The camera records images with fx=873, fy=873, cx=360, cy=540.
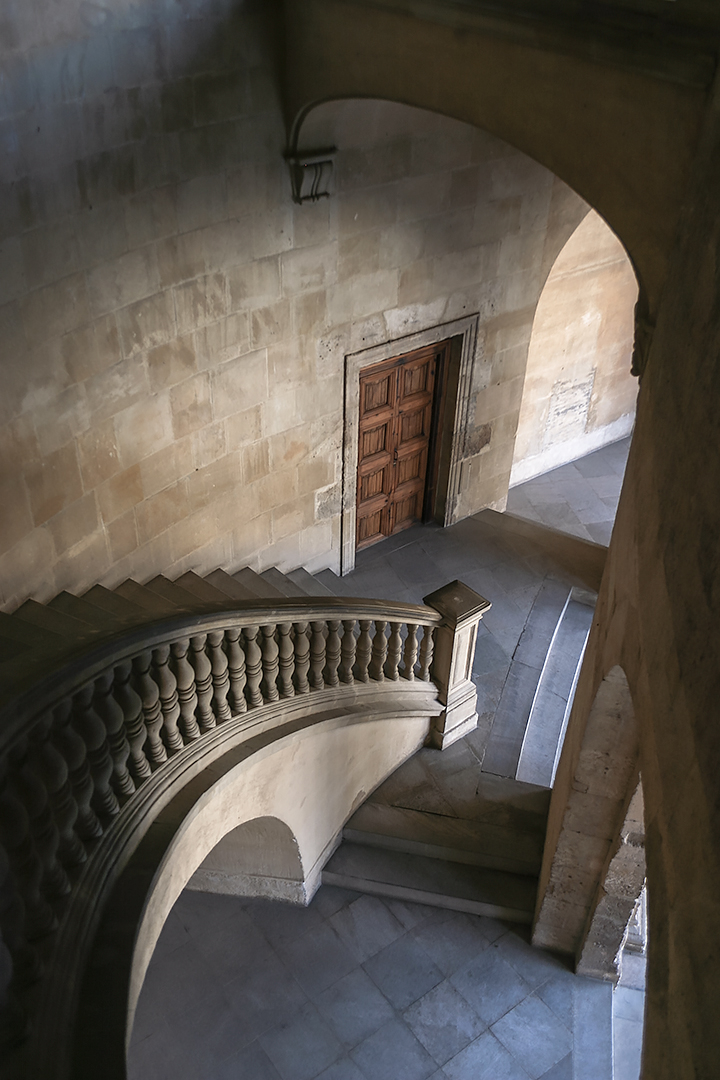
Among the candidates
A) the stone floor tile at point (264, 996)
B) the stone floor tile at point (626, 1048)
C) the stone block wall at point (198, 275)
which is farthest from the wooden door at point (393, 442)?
the stone floor tile at point (626, 1048)

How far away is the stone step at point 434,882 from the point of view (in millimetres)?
6695

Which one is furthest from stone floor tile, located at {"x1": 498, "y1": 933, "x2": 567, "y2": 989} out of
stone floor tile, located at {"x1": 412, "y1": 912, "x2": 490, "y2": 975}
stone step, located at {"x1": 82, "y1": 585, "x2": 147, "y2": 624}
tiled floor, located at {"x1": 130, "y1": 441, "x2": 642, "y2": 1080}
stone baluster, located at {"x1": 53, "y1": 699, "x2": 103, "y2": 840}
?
stone baluster, located at {"x1": 53, "y1": 699, "x2": 103, "y2": 840}

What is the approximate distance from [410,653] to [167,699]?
2769 mm

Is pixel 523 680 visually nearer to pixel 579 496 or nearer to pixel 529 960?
pixel 529 960

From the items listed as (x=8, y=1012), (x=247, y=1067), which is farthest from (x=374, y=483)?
(x=8, y=1012)

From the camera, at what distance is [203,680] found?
4.69m

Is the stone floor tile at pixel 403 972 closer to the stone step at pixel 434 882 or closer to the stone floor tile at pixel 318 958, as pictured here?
the stone floor tile at pixel 318 958

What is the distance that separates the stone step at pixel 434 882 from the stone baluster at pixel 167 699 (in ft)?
9.48

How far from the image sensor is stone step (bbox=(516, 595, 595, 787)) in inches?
287

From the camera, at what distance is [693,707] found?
253cm

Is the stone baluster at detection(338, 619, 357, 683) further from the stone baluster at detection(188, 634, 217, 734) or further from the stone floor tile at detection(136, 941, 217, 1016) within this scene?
the stone floor tile at detection(136, 941, 217, 1016)

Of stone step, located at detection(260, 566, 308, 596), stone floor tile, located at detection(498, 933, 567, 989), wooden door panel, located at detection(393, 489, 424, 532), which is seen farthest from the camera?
wooden door panel, located at detection(393, 489, 424, 532)

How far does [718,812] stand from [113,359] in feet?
17.3

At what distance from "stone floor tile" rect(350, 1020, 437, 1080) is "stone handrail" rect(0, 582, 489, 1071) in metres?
2.43
